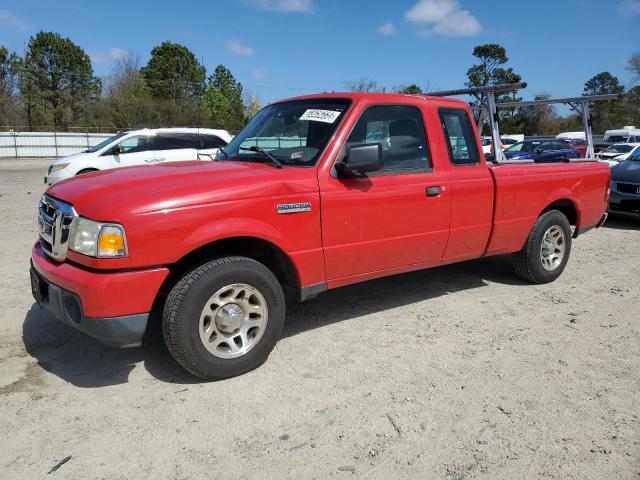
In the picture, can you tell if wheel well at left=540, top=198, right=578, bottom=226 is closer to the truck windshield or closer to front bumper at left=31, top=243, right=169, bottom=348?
the truck windshield

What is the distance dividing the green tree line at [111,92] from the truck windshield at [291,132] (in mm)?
39806

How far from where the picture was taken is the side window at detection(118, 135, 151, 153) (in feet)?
42.8

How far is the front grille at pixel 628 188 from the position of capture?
31.5 feet

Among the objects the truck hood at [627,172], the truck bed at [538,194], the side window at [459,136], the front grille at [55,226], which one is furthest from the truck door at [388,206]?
the truck hood at [627,172]

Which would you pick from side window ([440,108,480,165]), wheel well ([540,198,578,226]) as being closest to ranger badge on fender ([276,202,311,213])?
side window ([440,108,480,165])

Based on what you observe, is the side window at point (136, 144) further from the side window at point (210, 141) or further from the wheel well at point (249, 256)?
the wheel well at point (249, 256)

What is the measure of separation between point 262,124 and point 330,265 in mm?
1526

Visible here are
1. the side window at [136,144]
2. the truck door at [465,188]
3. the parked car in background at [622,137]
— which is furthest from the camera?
the parked car in background at [622,137]

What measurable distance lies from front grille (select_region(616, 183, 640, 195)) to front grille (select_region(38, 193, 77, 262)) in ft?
32.3

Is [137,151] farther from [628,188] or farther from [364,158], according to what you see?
[628,188]

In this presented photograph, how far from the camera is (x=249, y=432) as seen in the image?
2941 millimetres

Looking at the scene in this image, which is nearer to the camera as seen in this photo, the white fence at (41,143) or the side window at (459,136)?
the side window at (459,136)

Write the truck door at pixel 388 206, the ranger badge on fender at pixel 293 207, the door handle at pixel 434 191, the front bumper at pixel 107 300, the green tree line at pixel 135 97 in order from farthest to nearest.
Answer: the green tree line at pixel 135 97 → the door handle at pixel 434 191 → the truck door at pixel 388 206 → the ranger badge on fender at pixel 293 207 → the front bumper at pixel 107 300

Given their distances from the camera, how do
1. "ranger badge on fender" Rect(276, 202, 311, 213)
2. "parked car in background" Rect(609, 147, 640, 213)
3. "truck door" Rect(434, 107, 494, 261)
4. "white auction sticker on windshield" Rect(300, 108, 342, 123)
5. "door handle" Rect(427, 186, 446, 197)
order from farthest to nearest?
"parked car in background" Rect(609, 147, 640, 213), "truck door" Rect(434, 107, 494, 261), "door handle" Rect(427, 186, 446, 197), "white auction sticker on windshield" Rect(300, 108, 342, 123), "ranger badge on fender" Rect(276, 202, 311, 213)
